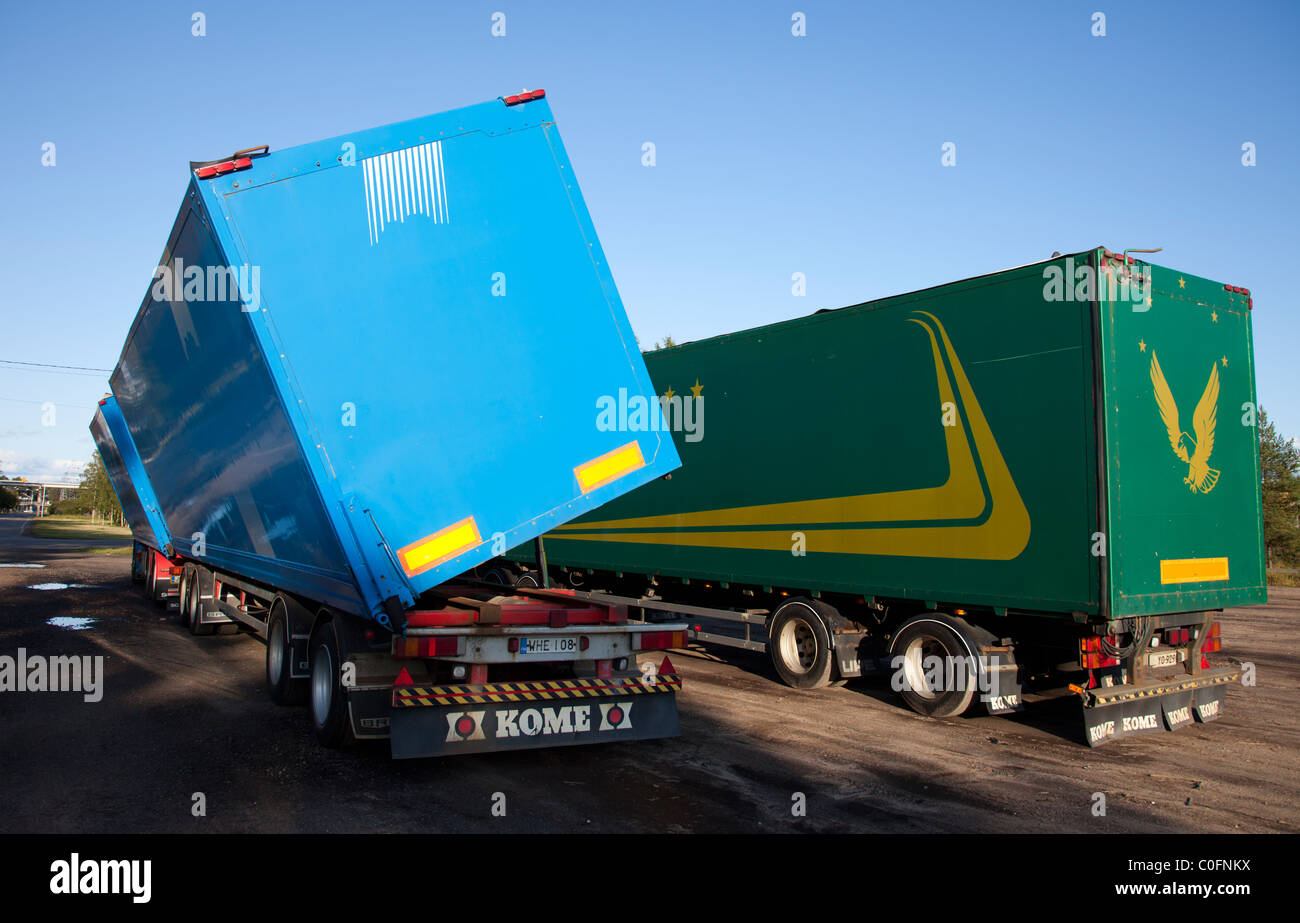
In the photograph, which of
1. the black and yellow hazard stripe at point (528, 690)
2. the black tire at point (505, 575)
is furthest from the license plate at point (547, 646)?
the black tire at point (505, 575)

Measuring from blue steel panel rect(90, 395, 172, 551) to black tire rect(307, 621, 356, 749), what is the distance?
8.76 m

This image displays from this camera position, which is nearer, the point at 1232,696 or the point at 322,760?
the point at 322,760

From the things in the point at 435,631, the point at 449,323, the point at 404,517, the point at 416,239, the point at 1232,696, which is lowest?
the point at 1232,696

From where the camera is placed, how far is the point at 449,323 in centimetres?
584

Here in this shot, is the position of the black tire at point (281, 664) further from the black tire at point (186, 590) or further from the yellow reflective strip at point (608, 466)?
the black tire at point (186, 590)

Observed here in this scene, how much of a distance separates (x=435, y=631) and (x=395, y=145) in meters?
3.21

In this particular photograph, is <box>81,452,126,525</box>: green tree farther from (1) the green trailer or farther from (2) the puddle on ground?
(1) the green trailer

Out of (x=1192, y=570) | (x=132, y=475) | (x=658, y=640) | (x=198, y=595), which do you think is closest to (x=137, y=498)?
(x=132, y=475)

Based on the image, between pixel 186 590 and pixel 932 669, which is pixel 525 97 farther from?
pixel 186 590

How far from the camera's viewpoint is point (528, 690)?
6.04 m

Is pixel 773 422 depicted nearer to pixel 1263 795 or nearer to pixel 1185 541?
pixel 1185 541
